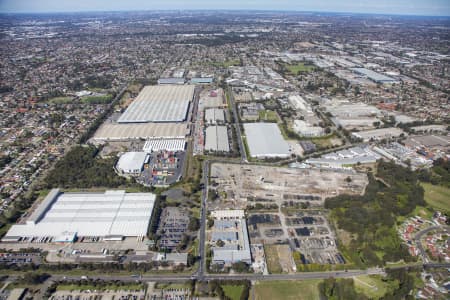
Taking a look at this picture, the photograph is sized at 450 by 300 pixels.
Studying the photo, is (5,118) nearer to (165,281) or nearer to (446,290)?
(165,281)

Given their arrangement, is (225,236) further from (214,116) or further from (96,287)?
(214,116)

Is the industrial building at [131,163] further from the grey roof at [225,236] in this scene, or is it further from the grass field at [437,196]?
the grass field at [437,196]

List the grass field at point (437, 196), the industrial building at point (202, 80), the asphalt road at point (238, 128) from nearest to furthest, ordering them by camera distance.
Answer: the grass field at point (437, 196), the asphalt road at point (238, 128), the industrial building at point (202, 80)

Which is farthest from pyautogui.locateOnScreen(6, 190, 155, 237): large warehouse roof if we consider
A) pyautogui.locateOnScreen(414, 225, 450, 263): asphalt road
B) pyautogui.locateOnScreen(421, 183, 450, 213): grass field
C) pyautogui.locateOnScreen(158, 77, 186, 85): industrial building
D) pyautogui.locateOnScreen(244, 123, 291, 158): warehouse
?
pyautogui.locateOnScreen(158, 77, 186, 85): industrial building

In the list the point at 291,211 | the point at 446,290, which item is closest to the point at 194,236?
the point at 291,211

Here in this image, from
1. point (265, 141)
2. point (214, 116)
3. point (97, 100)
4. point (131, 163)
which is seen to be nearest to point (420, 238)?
point (265, 141)

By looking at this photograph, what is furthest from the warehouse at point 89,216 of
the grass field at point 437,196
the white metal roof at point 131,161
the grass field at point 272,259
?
the grass field at point 437,196

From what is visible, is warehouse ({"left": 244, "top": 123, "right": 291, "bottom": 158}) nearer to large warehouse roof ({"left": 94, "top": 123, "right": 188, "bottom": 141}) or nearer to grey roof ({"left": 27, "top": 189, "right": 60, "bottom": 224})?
large warehouse roof ({"left": 94, "top": 123, "right": 188, "bottom": 141})
